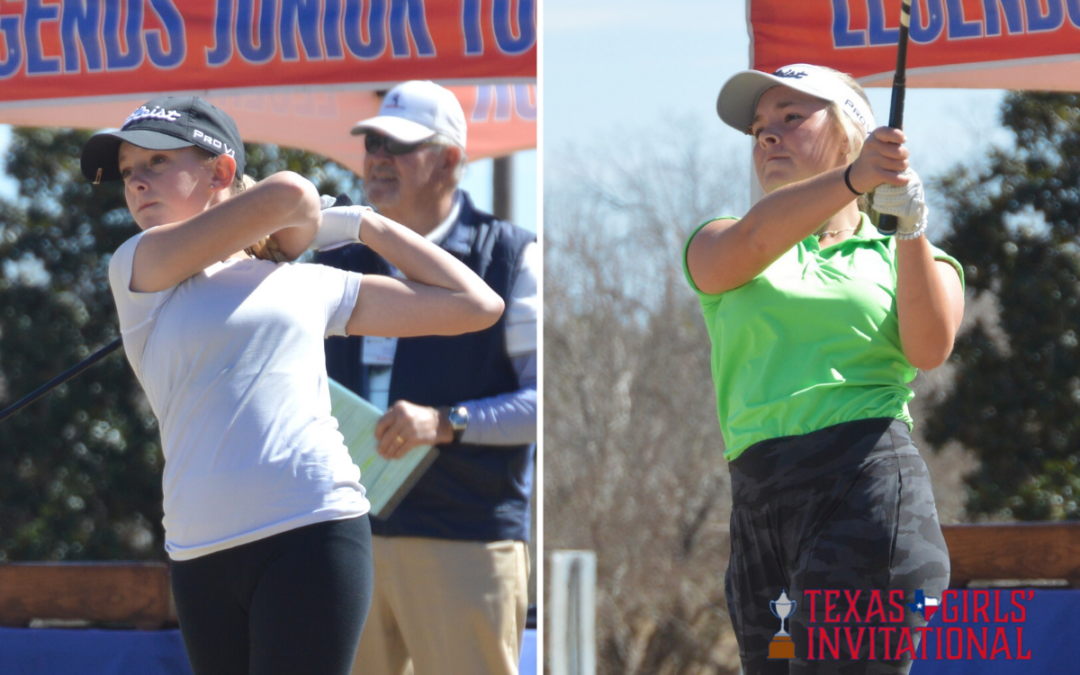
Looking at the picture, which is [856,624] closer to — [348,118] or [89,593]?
[89,593]

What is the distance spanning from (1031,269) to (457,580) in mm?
7020

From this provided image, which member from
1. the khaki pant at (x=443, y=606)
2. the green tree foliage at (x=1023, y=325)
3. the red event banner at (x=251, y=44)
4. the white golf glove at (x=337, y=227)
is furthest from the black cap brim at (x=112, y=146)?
the green tree foliage at (x=1023, y=325)

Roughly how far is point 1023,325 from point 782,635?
745cm

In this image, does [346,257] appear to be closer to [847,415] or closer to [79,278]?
[847,415]

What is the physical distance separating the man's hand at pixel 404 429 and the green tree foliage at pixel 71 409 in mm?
5807

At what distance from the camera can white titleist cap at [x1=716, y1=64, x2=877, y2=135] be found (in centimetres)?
206

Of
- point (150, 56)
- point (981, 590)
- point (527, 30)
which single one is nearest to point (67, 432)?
point (150, 56)

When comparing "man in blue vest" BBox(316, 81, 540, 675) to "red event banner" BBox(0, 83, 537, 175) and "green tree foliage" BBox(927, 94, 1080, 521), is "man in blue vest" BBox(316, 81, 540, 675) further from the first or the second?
"green tree foliage" BBox(927, 94, 1080, 521)

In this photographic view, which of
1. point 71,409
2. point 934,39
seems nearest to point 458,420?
point 934,39

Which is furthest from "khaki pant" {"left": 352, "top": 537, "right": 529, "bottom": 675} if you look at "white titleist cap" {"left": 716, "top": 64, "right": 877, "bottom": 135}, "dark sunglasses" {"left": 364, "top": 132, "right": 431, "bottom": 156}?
"white titleist cap" {"left": 716, "top": 64, "right": 877, "bottom": 135}

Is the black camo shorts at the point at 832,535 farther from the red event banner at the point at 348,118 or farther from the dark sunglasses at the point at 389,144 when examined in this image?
the red event banner at the point at 348,118

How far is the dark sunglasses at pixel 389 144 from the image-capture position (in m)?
3.14

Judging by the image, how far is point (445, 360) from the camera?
3004 millimetres

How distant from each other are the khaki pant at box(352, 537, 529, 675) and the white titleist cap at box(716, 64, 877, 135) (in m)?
1.29
